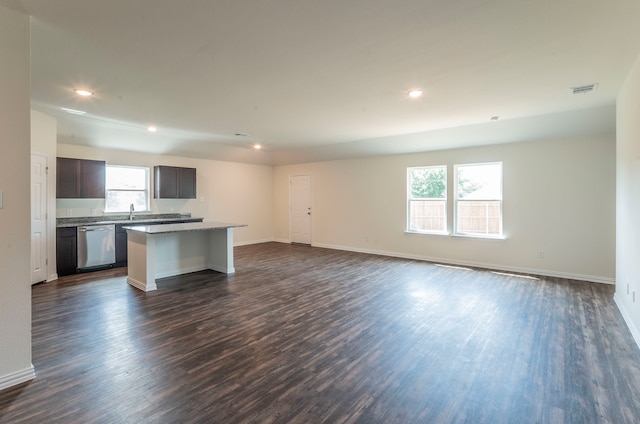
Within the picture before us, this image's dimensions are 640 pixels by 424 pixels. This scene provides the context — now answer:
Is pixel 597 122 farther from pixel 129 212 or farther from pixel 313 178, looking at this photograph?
pixel 129 212

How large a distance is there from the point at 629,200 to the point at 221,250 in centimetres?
558

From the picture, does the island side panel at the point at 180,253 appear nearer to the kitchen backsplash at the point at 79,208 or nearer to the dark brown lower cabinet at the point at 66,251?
the dark brown lower cabinet at the point at 66,251

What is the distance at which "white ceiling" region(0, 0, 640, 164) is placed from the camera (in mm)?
2096

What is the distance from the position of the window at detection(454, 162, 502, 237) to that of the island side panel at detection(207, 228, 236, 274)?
14.7 ft

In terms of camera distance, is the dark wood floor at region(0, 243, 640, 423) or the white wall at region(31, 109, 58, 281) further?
the white wall at region(31, 109, 58, 281)

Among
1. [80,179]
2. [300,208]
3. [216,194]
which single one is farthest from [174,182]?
[300,208]

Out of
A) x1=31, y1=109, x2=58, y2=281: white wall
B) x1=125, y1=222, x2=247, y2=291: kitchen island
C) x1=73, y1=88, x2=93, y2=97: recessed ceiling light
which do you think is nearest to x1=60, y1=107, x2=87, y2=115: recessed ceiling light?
x1=31, y1=109, x2=58, y2=281: white wall

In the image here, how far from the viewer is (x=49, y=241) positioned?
4.94m

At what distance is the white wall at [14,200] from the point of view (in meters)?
2.17

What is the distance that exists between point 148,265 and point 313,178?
16.9 ft

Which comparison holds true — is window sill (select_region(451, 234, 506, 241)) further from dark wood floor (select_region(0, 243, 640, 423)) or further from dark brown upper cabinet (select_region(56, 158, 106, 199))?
dark brown upper cabinet (select_region(56, 158, 106, 199))

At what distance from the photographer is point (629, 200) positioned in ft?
10.6

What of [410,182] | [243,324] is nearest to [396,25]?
[243,324]

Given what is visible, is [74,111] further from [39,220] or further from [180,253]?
[180,253]
